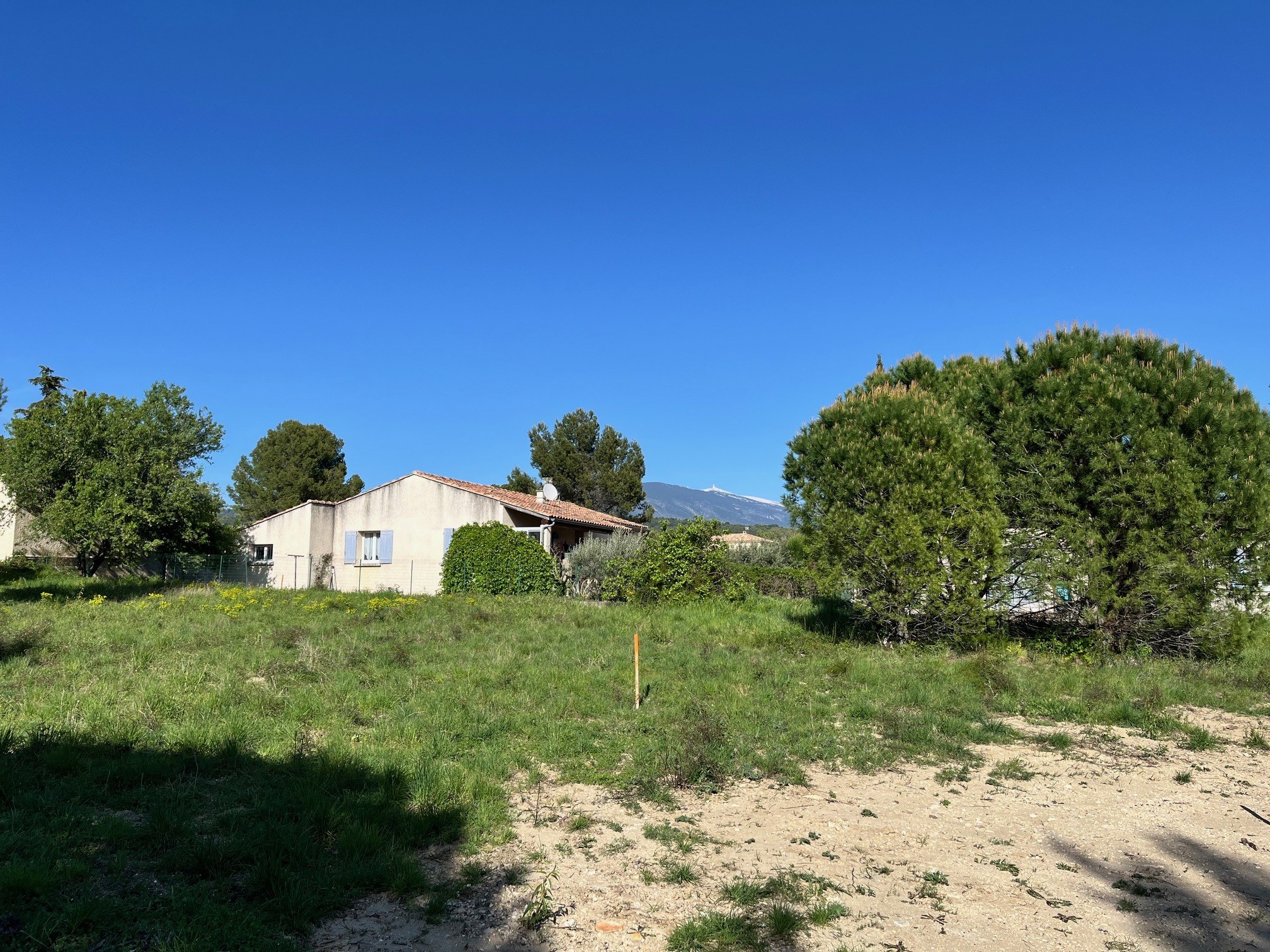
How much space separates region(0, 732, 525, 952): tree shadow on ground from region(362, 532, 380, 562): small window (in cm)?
2363

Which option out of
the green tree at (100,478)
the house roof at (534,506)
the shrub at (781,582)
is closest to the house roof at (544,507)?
the house roof at (534,506)

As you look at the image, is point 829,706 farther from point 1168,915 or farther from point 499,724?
point 1168,915

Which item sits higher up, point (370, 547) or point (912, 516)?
point (912, 516)

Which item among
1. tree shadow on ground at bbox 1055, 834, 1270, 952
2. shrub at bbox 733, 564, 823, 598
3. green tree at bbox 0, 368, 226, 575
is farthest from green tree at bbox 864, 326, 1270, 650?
green tree at bbox 0, 368, 226, 575

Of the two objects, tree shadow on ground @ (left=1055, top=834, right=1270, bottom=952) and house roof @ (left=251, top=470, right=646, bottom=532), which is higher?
house roof @ (left=251, top=470, right=646, bottom=532)

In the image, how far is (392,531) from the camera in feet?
96.2

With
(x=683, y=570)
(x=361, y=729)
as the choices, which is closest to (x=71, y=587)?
(x=683, y=570)

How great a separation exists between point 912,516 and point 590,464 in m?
36.0

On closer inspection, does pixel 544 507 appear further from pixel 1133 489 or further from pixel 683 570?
pixel 1133 489

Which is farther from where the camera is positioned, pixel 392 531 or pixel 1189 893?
pixel 392 531

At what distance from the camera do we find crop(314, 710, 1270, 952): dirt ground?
4.13 m

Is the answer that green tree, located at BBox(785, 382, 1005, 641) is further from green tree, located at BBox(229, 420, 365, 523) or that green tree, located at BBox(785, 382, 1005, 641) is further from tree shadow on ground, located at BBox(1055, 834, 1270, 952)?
green tree, located at BBox(229, 420, 365, 523)

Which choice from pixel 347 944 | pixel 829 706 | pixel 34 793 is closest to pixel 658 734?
pixel 829 706

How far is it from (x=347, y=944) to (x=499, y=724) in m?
4.10
